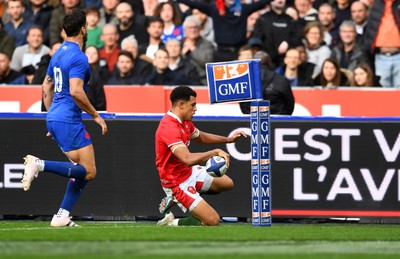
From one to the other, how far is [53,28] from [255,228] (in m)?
9.07

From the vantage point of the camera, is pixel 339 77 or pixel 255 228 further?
pixel 339 77

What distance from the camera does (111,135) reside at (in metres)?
16.0

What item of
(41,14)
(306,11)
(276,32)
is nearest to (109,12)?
(41,14)

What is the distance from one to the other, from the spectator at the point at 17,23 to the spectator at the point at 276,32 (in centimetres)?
409

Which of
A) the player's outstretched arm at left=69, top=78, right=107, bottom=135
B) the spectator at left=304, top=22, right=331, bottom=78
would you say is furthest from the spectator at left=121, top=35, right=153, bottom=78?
the player's outstretched arm at left=69, top=78, right=107, bottom=135

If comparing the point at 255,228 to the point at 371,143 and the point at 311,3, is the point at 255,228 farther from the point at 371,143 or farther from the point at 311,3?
the point at 311,3

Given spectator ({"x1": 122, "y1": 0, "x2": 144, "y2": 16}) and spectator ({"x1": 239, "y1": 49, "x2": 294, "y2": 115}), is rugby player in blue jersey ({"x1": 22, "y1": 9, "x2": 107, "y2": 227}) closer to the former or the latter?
spectator ({"x1": 239, "y1": 49, "x2": 294, "y2": 115})

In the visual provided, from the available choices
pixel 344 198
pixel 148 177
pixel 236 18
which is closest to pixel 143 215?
pixel 148 177

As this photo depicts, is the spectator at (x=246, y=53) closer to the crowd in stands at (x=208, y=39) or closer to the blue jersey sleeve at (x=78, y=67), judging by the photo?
the crowd in stands at (x=208, y=39)

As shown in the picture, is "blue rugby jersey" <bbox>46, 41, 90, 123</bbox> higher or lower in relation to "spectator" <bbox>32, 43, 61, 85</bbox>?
higher

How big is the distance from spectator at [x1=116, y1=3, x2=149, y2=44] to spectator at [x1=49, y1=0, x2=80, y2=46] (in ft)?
2.82

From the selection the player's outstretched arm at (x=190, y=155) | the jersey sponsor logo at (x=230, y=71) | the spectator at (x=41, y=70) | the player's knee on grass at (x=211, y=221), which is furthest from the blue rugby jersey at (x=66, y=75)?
the spectator at (x=41, y=70)

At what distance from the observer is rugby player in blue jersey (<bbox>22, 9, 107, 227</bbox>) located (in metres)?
13.1

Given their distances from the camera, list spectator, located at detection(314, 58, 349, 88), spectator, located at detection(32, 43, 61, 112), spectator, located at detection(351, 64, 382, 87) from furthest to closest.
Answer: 1. spectator, located at detection(351, 64, 382, 87)
2. spectator, located at detection(314, 58, 349, 88)
3. spectator, located at detection(32, 43, 61, 112)
